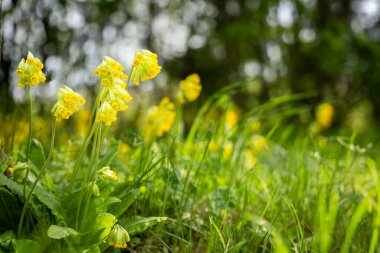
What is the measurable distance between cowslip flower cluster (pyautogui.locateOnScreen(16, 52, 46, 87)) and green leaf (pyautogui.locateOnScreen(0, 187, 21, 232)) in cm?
37

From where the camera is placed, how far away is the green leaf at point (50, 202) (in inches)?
57.5

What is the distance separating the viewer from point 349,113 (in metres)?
8.49

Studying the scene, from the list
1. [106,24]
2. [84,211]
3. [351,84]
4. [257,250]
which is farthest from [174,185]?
[351,84]

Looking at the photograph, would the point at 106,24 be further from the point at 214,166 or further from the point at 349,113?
the point at 349,113

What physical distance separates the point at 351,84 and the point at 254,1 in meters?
2.80

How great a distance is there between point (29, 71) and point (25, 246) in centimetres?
52

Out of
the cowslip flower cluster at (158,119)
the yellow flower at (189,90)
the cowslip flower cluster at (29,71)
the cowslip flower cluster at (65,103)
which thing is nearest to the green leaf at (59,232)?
the cowslip flower cluster at (65,103)

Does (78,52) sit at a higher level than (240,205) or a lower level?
higher

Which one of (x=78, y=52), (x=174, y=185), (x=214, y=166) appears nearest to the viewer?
(x=174, y=185)

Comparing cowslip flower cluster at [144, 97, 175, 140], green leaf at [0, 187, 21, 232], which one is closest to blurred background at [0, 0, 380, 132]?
cowslip flower cluster at [144, 97, 175, 140]

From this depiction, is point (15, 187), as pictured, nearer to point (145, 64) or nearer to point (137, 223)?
point (137, 223)

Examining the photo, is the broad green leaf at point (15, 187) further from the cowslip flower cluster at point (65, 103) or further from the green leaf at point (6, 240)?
the cowslip flower cluster at point (65, 103)

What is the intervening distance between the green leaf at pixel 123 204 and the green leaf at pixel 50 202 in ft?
0.61

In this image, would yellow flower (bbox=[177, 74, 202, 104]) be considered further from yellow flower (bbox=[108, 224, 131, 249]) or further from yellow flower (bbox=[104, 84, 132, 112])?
yellow flower (bbox=[108, 224, 131, 249])
